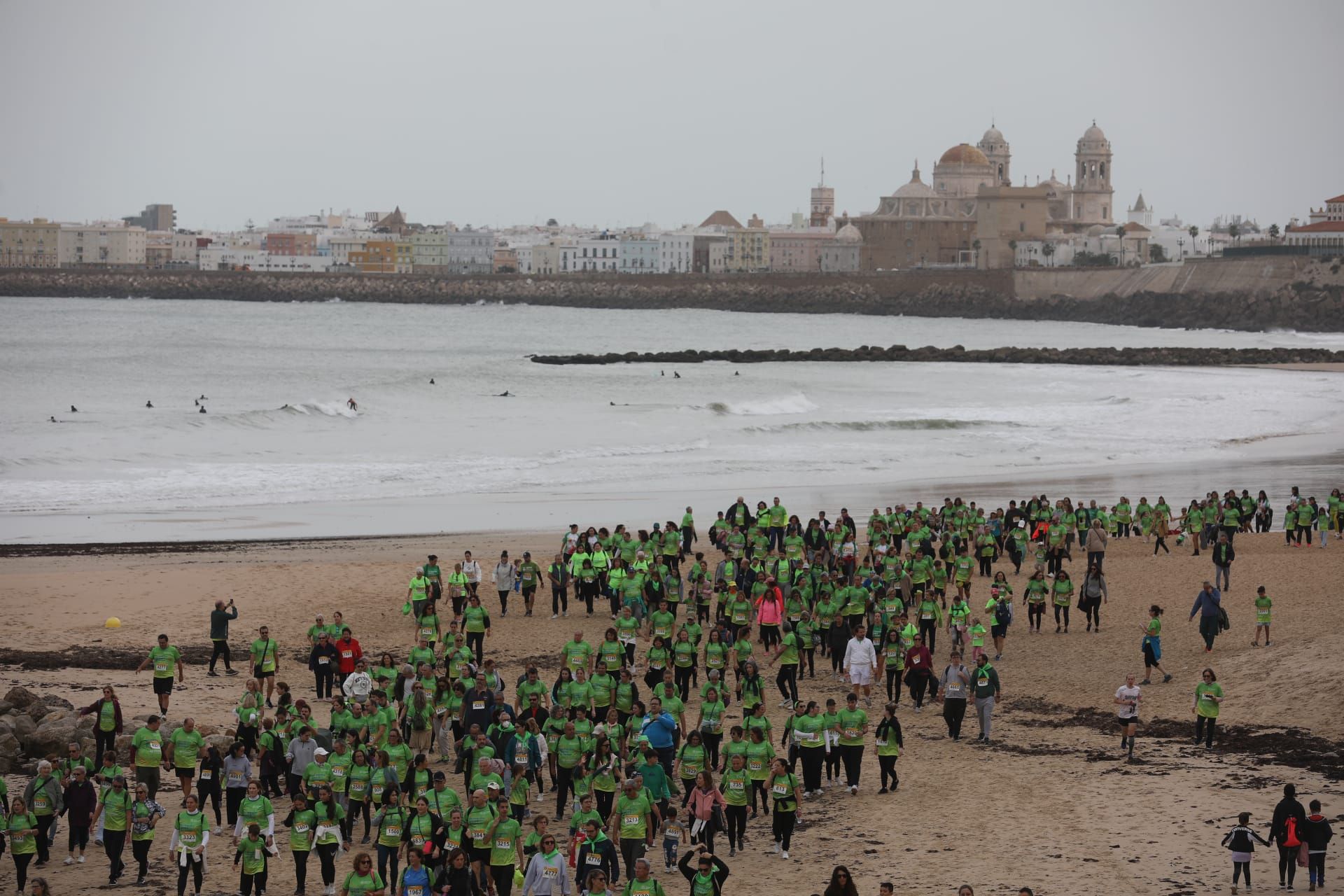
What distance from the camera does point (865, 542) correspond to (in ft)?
79.0

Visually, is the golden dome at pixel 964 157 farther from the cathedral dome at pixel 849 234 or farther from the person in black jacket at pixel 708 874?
the person in black jacket at pixel 708 874

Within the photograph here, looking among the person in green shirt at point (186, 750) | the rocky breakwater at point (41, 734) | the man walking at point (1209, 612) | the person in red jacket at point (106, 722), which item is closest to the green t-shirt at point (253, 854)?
the person in green shirt at point (186, 750)

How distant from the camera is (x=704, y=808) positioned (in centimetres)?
1103

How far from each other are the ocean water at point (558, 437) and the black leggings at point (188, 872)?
1502cm

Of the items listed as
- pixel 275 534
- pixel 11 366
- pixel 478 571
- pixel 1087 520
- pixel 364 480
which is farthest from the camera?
pixel 11 366

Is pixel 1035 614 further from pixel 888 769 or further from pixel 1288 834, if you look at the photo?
pixel 1288 834

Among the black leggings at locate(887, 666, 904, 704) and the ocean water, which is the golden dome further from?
the black leggings at locate(887, 666, 904, 704)

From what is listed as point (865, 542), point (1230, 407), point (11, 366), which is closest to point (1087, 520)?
point (865, 542)

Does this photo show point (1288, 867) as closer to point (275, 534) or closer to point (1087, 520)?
point (1087, 520)

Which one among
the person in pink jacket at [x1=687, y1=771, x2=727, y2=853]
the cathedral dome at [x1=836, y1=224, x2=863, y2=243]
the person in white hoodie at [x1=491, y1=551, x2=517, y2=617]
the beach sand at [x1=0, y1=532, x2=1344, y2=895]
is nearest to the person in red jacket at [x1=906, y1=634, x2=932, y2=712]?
the beach sand at [x1=0, y1=532, x2=1344, y2=895]

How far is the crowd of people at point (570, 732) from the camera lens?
1058 centimetres

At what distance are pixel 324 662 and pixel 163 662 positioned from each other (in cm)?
150

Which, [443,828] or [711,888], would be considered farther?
[443,828]

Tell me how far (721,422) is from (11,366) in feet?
→ 127
